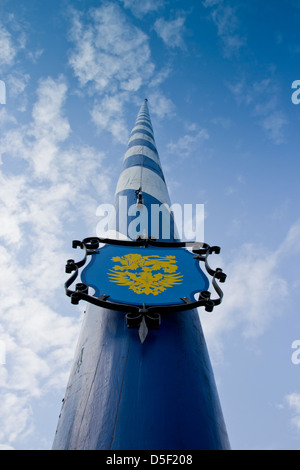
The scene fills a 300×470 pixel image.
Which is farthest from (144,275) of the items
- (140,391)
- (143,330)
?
(140,391)

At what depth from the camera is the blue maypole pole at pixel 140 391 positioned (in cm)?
177

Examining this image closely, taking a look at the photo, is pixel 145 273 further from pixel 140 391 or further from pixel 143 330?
pixel 140 391

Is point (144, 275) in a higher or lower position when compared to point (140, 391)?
higher

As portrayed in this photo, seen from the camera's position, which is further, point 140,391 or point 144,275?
point 144,275

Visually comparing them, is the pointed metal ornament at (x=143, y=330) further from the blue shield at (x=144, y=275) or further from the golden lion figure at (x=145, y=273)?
the golden lion figure at (x=145, y=273)

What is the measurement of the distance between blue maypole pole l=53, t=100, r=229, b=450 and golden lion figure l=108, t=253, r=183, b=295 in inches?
8.1

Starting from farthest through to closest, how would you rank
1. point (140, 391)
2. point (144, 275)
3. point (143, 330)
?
point (144, 275) → point (143, 330) → point (140, 391)

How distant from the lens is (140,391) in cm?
195

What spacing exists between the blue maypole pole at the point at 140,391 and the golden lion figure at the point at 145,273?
0.21m

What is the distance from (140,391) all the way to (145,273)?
3.01ft

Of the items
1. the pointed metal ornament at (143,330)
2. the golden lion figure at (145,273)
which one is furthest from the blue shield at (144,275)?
the pointed metal ornament at (143,330)

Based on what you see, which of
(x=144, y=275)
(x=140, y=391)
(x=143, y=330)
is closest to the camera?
(x=140, y=391)

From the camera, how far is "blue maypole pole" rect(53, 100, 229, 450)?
5.81ft
